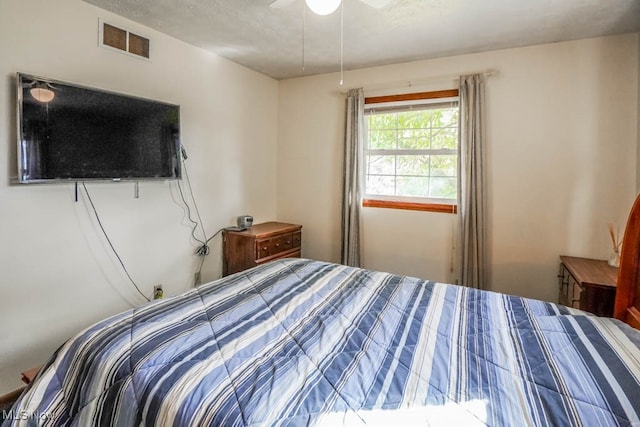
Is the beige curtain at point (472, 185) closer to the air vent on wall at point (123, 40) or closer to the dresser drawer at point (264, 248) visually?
the dresser drawer at point (264, 248)

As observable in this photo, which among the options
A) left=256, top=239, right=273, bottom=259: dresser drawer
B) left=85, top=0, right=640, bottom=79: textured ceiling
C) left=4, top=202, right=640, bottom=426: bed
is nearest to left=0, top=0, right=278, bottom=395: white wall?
left=85, top=0, right=640, bottom=79: textured ceiling

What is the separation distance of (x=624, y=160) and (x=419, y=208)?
1551mm

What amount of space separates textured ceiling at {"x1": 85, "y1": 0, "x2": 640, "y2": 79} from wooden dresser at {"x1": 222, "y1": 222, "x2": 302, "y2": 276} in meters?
1.69

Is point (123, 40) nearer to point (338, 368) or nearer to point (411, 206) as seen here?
point (338, 368)

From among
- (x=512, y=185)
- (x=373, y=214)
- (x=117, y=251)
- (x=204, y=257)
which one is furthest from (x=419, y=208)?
(x=117, y=251)

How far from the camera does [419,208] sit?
3223 mm

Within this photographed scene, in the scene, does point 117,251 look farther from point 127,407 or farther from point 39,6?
point 127,407

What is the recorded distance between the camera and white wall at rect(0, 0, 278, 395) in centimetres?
191

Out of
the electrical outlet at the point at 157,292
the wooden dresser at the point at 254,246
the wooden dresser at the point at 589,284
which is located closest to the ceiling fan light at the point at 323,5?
the wooden dresser at the point at 254,246

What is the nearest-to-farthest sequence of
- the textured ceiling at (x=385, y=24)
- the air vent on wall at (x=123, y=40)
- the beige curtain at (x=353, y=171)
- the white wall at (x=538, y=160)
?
the textured ceiling at (x=385, y=24) < the air vent on wall at (x=123, y=40) < the white wall at (x=538, y=160) < the beige curtain at (x=353, y=171)

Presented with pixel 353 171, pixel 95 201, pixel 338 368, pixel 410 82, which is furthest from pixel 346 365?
pixel 410 82

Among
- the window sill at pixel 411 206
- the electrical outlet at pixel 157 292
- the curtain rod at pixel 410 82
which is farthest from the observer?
the window sill at pixel 411 206

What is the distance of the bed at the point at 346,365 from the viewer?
0.88 metres

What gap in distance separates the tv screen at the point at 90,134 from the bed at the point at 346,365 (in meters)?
1.20
